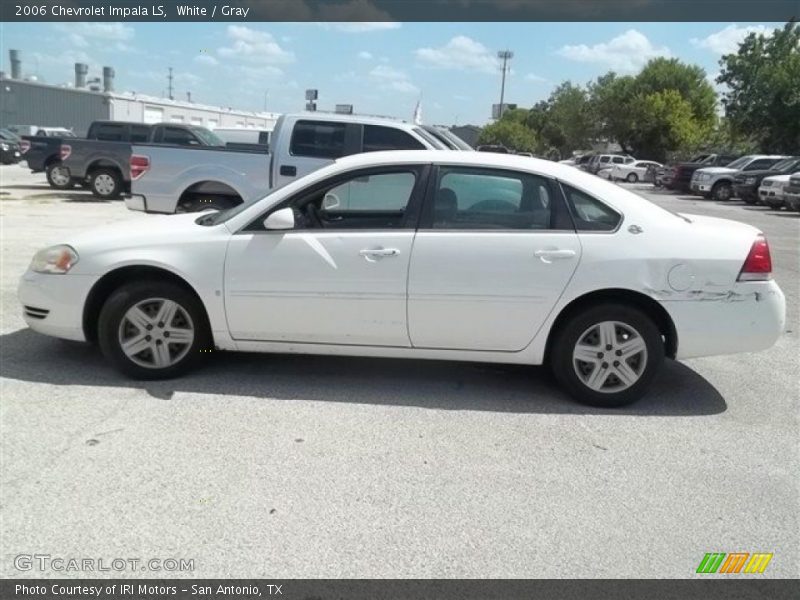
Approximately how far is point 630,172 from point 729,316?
139 feet

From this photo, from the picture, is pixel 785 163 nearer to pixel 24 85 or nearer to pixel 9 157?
pixel 9 157

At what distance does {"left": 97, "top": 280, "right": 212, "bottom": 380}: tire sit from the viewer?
449 centimetres

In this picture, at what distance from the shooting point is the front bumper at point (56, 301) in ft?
14.8

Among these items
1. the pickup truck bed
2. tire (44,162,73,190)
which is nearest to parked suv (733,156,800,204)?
the pickup truck bed

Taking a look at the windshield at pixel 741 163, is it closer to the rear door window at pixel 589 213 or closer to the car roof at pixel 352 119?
the car roof at pixel 352 119

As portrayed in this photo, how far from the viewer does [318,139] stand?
29.8ft

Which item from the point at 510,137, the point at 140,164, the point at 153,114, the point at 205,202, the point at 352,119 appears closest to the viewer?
the point at 352,119

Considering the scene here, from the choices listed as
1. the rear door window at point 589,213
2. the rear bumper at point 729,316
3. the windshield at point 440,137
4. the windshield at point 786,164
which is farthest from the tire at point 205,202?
the windshield at point 786,164

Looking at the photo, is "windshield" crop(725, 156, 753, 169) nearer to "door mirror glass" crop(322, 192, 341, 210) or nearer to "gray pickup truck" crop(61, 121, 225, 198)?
"gray pickup truck" crop(61, 121, 225, 198)

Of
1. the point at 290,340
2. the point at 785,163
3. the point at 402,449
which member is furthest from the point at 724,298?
the point at 785,163

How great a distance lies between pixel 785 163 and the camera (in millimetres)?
25328

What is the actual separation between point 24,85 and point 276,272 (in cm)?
5732

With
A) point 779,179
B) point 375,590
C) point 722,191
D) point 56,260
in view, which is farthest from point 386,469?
point 722,191

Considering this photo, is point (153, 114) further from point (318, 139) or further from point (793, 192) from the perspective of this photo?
point (318, 139)
